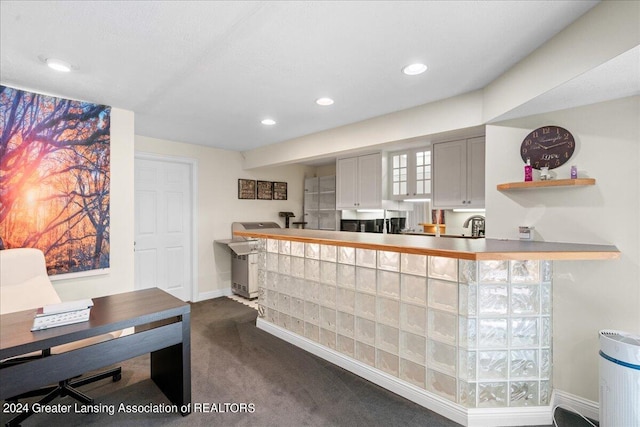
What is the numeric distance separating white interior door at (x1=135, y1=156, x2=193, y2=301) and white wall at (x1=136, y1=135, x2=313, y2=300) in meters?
0.17

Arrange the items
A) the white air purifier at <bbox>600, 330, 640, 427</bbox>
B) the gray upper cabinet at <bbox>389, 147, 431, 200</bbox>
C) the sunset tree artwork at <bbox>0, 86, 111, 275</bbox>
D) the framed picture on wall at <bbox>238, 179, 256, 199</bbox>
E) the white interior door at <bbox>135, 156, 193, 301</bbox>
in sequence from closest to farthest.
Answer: the white air purifier at <bbox>600, 330, 640, 427</bbox>, the sunset tree artwork at <bbox>0, 86, 111, 275</bbox>, the gray upper cabinet at <bbox>389, 147, 431, 200</bbox>, the white interior door at <bbox>135, 156, 193, 301</bbox>, the framed picture on wall at <bbox>238, 179, 256, 199</bbox>

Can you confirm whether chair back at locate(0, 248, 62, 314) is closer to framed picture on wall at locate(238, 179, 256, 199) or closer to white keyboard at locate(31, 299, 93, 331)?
white keyboard at locate(31, 299, 93, 331)

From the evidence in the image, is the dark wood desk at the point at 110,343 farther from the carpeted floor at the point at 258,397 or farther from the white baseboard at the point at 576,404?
the white baseboard at the point at 576,404

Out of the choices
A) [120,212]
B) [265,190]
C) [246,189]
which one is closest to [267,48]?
[120,212]

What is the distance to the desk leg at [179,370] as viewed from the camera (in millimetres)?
2037

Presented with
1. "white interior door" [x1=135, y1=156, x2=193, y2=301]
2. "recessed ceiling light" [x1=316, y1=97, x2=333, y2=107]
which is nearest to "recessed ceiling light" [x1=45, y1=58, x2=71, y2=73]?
"recessed ceiling light" [x1=316, y1=97, x2=333, y2=107]

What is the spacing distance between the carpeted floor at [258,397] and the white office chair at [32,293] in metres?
0.09

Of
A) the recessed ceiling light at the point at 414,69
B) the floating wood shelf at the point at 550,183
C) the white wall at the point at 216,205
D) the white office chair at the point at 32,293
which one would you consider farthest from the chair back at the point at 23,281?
the floating wood shelf at the point at 550,183

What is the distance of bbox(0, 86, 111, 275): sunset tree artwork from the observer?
246 cm

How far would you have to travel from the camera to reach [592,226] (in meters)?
2.04

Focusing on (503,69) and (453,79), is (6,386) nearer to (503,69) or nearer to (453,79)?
(453,79)

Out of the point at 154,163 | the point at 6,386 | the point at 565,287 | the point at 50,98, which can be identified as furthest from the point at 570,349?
the point at 154,163

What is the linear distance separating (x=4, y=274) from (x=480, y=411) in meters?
3.44

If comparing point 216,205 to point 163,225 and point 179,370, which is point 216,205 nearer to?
point 163,225
